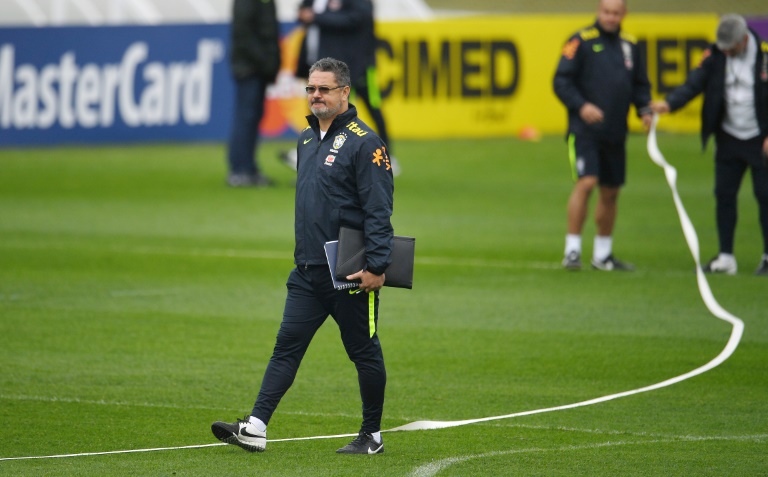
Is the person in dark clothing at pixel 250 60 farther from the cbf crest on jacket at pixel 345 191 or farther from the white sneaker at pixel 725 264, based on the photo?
the cbf crest on jacket at pixel 345 191

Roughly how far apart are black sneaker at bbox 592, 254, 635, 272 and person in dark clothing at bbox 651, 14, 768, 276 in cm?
81

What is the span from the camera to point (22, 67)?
22828 mm

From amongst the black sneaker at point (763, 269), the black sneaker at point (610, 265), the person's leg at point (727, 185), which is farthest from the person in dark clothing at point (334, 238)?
the black sneaker at point (763, 269)

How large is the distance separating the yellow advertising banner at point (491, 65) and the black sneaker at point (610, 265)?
11.1m

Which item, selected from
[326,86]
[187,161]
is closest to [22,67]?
[187,161]

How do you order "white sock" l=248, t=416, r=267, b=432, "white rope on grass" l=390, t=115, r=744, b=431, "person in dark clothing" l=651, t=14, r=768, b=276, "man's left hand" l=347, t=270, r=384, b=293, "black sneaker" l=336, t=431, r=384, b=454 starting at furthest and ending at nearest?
"person in dark clothing" l=651, t=14, r=768, b=276 < "white rope on grass" l=390, t=115, r=744, b=431 < "black sneaker" l=336, t=431, r=384, b=454 < "white sock" l=248, t=416, r=267, b=432 < "man's left hand" l=347, t=270, r=384, b=293

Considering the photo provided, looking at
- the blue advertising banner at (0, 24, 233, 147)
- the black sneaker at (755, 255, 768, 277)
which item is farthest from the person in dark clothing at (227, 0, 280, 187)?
the black sneaker at (755, 255, 768, 277)

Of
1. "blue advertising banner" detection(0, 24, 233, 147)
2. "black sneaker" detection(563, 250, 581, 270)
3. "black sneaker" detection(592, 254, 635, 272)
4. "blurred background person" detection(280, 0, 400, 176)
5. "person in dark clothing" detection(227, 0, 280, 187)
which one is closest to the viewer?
"black sneaker" detection(563, 250, 581, 270)

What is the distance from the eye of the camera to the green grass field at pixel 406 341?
22.5 feet

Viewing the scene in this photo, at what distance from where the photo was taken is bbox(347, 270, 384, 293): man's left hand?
6531 mm

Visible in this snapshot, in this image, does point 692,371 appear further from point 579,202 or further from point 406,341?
point 579,202

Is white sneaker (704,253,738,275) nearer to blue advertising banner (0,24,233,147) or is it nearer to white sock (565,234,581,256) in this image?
white sock (565,234,581,256)

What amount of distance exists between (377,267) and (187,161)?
1502 centimetres

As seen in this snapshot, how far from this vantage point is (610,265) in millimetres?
12625
